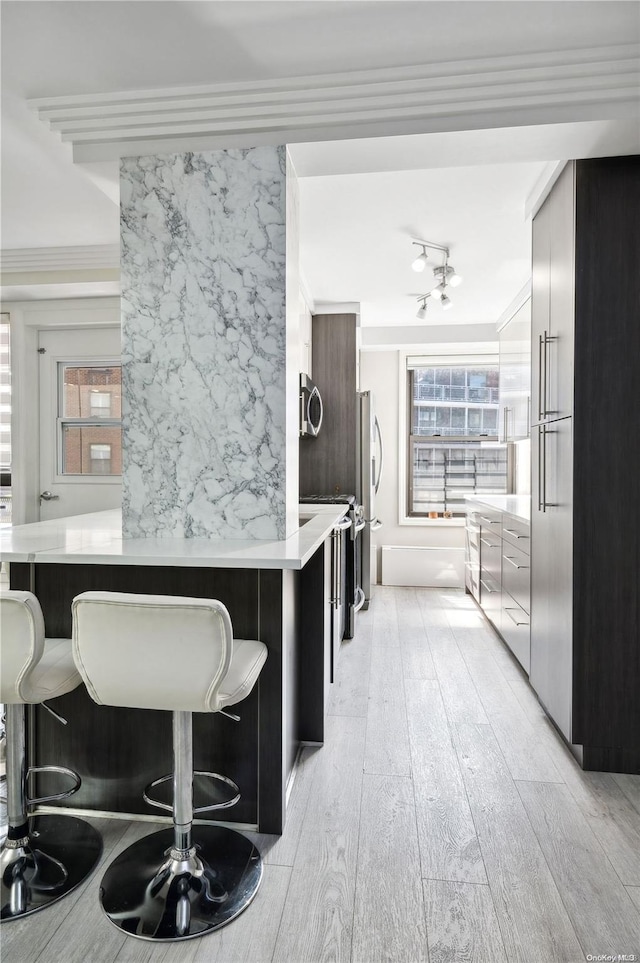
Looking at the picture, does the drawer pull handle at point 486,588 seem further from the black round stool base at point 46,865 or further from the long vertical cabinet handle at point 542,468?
the black round stool base at point 46,865

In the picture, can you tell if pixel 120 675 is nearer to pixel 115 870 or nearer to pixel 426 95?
pixel 115 870

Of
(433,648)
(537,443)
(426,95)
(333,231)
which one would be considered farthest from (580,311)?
(433,648)

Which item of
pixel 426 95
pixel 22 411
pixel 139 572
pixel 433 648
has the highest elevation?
pixel 426 95

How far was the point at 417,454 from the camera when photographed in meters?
5.96

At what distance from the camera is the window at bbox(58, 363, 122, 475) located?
161 inches

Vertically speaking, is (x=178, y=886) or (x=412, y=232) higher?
(x=412, y=232)

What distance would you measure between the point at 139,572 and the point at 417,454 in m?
4.47

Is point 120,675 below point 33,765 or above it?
above

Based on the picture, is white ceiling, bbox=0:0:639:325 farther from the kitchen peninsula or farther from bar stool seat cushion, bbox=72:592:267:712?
bar stool seat cushion, bbox=72:592:267:712

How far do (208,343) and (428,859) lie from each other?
74.3 inches

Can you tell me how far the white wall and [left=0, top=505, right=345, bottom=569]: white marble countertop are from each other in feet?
11.6

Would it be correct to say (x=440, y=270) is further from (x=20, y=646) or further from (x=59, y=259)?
(x=20, y=646)

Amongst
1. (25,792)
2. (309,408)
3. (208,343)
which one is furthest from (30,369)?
(25,792)

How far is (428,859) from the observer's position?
164 cm
